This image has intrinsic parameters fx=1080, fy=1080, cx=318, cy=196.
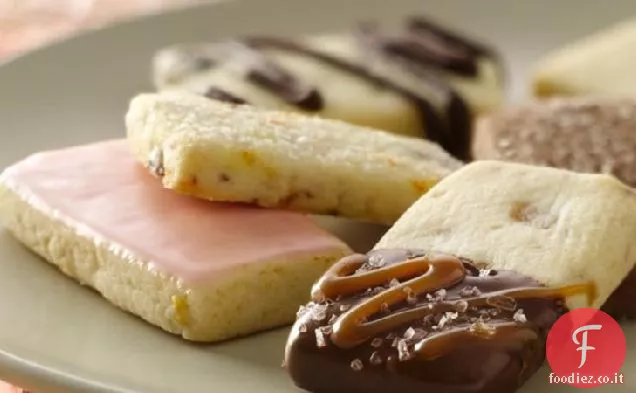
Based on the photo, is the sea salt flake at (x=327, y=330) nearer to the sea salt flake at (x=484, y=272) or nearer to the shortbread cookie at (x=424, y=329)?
the shortbread cookie at (x=424, y=329)

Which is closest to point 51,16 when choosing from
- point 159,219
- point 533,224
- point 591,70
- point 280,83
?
point 280,83

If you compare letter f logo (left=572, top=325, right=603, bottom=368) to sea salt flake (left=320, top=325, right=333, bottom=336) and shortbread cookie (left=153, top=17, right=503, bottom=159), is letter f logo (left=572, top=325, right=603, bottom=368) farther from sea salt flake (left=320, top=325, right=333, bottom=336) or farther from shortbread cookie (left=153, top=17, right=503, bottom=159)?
shortbread cookie (left=153, top=17, right=503, bottom=159)

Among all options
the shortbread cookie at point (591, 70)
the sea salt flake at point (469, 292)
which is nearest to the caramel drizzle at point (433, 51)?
the shortbread cookie at point (591, 70)

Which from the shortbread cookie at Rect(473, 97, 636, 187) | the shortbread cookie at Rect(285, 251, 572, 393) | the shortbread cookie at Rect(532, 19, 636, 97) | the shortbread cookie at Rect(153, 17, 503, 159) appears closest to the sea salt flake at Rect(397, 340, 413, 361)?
the shortbread cookie at Rect(285, 251, 572, 393)

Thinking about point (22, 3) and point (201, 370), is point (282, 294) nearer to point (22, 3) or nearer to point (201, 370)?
point (201, 370)

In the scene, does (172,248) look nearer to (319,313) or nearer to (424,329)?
(319,313)

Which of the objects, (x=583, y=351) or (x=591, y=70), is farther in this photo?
(x=591, y=70)
